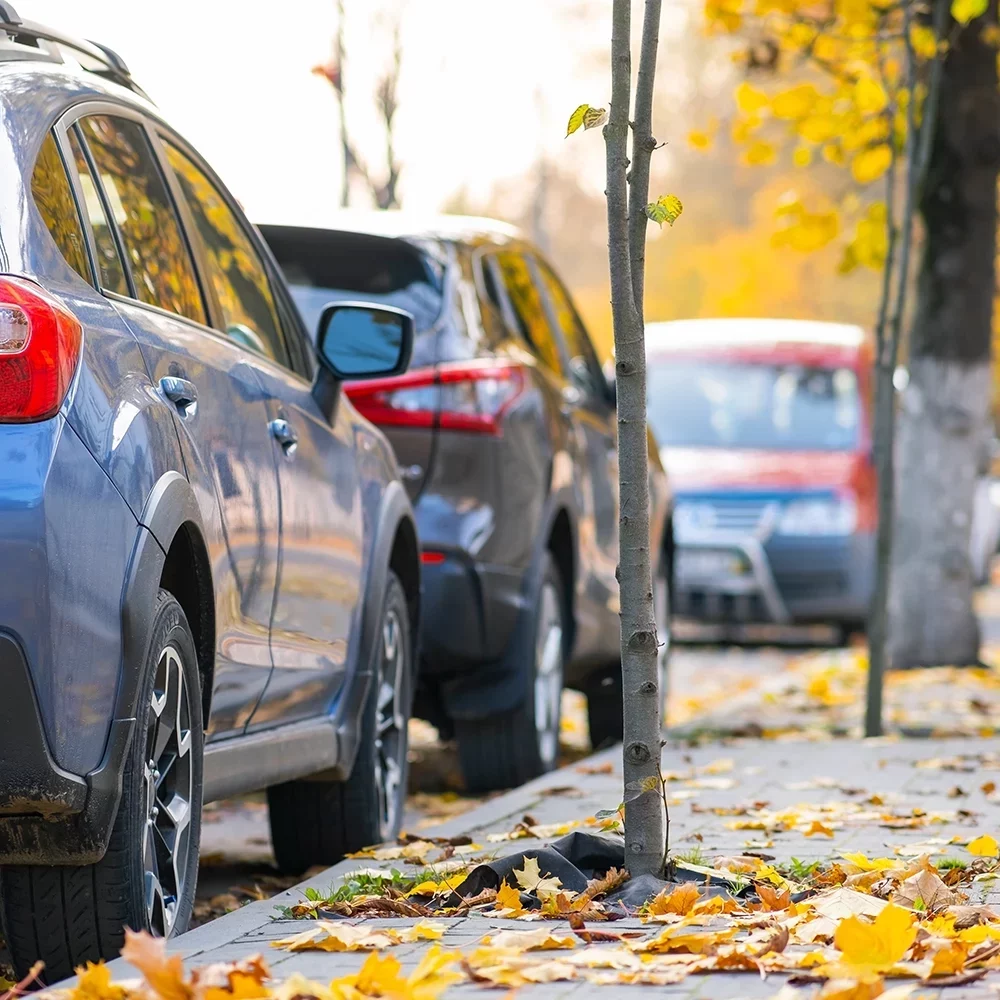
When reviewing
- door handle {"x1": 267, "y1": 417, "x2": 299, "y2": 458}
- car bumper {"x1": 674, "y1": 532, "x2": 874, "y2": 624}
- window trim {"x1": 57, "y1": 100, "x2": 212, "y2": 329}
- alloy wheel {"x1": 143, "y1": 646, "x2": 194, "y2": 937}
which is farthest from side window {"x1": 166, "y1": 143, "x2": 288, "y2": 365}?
car bumper {"x1": 674, "y1": 532, "x2": 874, "y2": 624}

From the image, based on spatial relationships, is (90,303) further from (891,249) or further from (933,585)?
(933,585)

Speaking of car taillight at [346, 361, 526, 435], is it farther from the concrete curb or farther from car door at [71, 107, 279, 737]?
car door at [71, 107, 279, 737]

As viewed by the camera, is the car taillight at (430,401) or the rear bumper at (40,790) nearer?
the rear bumper at (40,790)

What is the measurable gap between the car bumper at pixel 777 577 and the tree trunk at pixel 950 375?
3265 millimetres

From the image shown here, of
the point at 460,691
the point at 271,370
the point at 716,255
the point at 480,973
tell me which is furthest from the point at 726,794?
the point at 716,255

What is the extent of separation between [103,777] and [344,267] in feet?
13.3

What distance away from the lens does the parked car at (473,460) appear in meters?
7.36

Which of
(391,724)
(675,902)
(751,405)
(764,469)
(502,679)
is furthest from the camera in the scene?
(751,405)

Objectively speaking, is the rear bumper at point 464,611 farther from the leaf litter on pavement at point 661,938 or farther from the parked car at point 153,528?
the leaf litter on pavement at point 661,938

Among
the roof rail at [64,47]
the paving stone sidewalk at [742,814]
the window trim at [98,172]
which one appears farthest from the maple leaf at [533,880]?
the roof rail at [64,47]

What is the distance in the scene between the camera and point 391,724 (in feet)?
21.3

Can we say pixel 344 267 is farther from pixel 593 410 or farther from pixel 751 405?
pixel 751 405

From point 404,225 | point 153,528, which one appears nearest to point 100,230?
point 153,528

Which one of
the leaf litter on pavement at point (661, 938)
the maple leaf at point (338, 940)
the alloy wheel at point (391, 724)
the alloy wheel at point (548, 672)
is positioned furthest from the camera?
the alloy wheel at point (548, 672)
